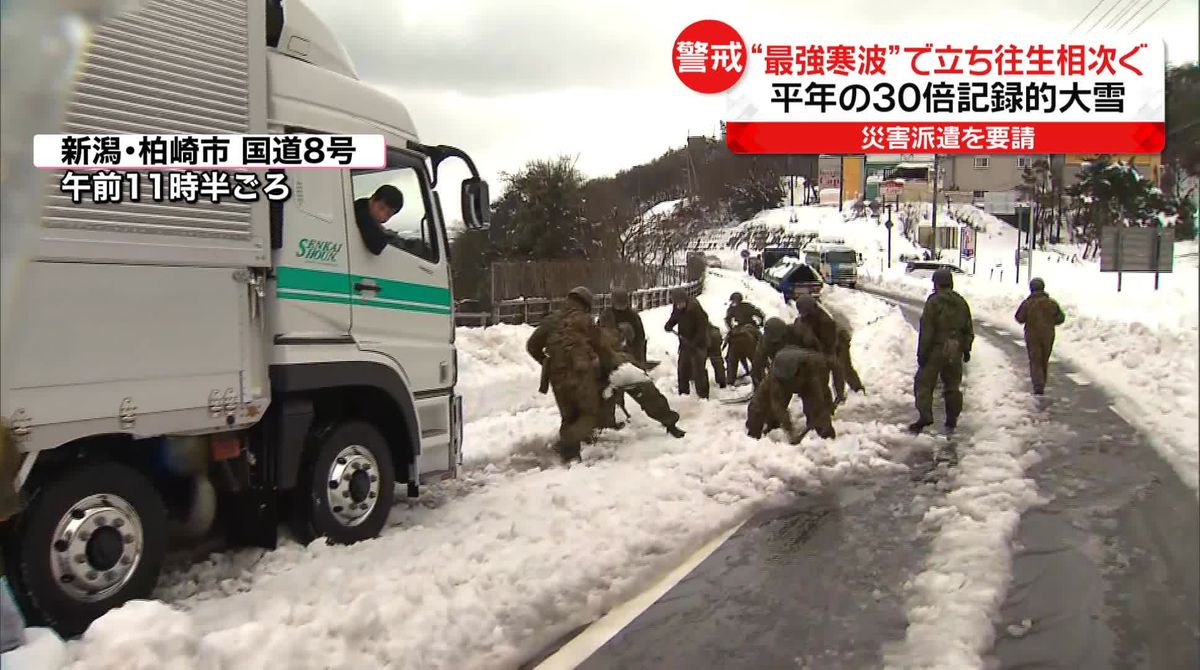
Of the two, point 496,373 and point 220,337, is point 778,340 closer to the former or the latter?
point 220,337

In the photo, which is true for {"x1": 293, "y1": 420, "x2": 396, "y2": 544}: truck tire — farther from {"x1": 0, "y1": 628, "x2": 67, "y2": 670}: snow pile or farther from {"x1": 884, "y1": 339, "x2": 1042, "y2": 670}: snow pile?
{"x1": 884, "y1": 339, "x2": 1042, "y2": 670}: snow pile

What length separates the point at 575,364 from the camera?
8648 mm

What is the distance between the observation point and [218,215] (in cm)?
479

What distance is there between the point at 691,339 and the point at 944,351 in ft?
12.4

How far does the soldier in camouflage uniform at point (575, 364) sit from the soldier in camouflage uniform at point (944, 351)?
12.1ft

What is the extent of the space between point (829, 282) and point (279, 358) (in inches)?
1507

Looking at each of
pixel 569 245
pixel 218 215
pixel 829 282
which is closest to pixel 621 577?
pixel 218 215

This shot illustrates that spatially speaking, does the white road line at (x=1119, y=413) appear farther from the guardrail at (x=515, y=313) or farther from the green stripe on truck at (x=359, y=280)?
the guardrail at (x=515, y=313)

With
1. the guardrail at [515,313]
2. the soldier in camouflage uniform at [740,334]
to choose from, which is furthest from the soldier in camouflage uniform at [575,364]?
the guardrail at [515,313]

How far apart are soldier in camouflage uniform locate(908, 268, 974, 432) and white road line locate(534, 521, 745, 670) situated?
5.22m

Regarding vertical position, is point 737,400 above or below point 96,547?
below

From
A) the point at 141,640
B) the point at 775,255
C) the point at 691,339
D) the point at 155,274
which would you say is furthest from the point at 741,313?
the point at 775,255

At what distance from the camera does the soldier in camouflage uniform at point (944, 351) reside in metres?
10.2

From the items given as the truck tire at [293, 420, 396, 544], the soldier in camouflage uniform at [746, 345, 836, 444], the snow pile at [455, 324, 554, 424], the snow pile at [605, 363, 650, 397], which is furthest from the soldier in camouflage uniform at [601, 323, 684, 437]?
the snow pile at [455, 324, 554, 424]
